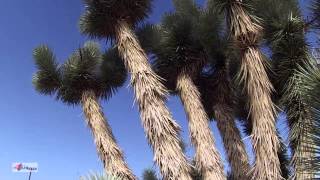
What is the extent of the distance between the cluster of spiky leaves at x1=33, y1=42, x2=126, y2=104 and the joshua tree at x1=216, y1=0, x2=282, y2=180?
4586mm

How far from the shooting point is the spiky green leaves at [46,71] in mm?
13539

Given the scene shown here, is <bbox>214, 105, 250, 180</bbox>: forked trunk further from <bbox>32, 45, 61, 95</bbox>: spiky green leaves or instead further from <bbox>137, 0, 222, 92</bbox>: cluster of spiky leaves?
<bbox>32, 45, 61, 95</bbox>: spiky green leaves

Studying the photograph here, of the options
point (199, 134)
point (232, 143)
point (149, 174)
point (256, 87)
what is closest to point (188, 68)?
point (199, 134)

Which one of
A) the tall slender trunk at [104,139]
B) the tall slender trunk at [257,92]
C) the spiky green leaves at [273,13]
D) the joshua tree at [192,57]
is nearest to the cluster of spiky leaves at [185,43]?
the joshua tree at [192,57]

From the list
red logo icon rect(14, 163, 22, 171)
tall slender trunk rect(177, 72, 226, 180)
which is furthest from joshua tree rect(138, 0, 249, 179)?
red logo icon rect(14, 163, 22, 171)

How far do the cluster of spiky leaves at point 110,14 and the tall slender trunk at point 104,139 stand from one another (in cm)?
191

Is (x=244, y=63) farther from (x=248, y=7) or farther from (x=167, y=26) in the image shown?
(x=167, y=26)

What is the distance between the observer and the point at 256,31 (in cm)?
983

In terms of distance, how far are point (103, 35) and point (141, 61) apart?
207 centimetres

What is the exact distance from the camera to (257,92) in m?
9.38

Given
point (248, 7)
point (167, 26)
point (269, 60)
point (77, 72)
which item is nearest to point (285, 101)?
point (269, 60)

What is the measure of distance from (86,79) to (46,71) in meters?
1.21

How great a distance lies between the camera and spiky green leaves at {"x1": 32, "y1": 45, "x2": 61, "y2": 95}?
1354cm

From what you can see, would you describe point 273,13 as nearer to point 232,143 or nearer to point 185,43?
point 185,43
